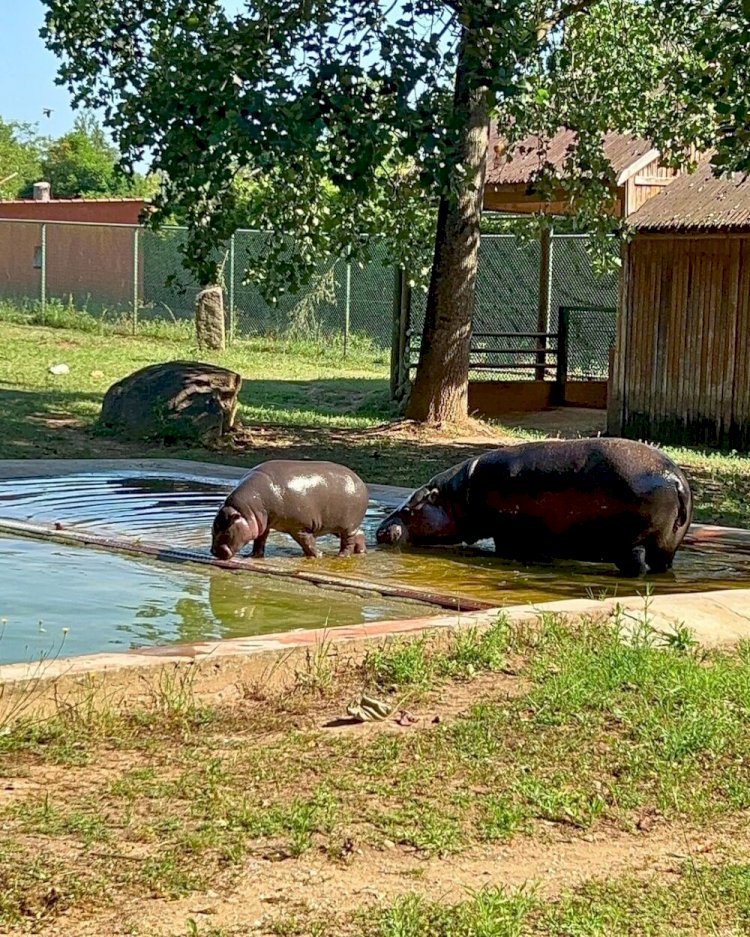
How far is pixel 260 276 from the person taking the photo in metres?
16.9

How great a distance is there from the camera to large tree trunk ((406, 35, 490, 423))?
1667 cm

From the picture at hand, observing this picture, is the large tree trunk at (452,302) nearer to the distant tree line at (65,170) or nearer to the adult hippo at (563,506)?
the adult hippo at (563,506)

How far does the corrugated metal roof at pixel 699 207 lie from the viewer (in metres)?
17.8

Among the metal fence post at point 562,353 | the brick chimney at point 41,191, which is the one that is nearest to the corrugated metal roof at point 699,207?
the metal fence post at point 562,353

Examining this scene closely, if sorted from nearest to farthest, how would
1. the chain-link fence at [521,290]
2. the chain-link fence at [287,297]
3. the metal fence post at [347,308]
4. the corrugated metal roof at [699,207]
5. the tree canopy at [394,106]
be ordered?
the tree canopy at [394,106], the corrugated metal roof at [699,207], the chain-link fence at [287,297], the chain-link fence at [521,290], the metal fence post at [347,308]

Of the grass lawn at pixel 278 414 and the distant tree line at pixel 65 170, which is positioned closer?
the grass lawn at pixel 278 414

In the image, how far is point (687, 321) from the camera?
18609 mm

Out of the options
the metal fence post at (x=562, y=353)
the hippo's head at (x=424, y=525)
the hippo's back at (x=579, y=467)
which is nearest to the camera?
the hippo's back at (x=579, y=467)

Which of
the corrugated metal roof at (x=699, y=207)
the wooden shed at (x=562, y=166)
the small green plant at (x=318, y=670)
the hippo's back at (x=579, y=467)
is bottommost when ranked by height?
the small green plant at (x=318, y=670)

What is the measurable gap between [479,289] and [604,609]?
21.9 m

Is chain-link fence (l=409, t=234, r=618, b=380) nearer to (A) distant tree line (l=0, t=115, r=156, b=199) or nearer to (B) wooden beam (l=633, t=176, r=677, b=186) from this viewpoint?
(B) wooden beam (l=633, t=176, r=677, b=186)

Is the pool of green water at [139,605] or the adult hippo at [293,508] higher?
the adult hippo at [293,508]

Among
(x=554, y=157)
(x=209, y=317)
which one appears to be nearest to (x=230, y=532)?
(x=554, y=157)

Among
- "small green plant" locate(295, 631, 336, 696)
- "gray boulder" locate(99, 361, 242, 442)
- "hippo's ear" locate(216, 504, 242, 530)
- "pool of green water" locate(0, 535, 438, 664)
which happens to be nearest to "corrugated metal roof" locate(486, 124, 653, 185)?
"gray boulder" locate(99, 361, 242, 442)
